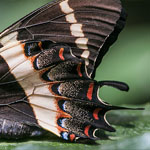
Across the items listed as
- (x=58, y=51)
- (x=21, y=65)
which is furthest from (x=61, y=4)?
(x=21, y=65)

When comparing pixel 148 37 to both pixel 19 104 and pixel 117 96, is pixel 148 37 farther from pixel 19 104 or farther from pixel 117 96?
Answer: pixel 19 104

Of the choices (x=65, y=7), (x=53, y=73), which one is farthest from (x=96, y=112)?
(x=65, y=7)

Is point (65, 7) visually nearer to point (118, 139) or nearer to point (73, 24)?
point (73, 24)

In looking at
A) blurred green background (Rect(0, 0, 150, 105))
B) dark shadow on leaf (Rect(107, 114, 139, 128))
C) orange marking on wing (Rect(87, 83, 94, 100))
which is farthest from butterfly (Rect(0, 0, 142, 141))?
blurred green background (Rect(0, 0, 150, 105))

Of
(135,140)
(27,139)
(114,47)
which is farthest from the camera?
(114,47)

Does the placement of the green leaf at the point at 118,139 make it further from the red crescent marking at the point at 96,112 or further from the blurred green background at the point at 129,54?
the blurred green background at the point at 129,54

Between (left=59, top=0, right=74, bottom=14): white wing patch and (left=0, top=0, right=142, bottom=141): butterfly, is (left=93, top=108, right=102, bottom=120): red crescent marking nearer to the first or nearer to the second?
(left=0, top=0, right=142, bottom=141): butterfly

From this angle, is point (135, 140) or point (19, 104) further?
point (19, 104)
